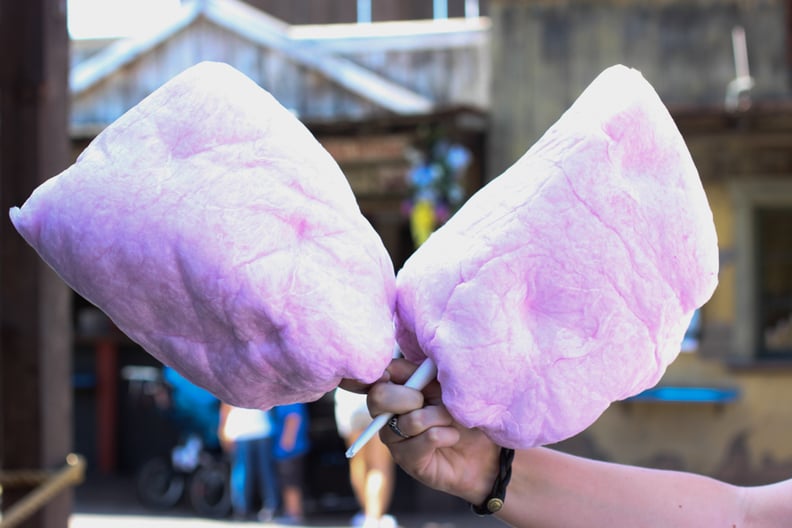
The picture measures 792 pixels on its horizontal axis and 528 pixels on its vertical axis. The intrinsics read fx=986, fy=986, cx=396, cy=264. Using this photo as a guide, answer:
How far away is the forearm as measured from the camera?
62.6 inches

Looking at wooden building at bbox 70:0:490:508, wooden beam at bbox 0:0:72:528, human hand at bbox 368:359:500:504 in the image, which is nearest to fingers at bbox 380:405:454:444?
human hand at bbox 368:359:500:504

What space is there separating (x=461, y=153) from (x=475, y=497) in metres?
6.06

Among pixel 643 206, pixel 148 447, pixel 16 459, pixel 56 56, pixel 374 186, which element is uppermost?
pixel 56 56

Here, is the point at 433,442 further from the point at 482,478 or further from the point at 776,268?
the point at 776,268

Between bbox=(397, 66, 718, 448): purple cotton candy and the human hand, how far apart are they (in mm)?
45

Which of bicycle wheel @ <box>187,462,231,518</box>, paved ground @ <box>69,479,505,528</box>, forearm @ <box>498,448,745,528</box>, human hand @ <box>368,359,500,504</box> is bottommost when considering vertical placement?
paved ground @ <box>69,479,505,528</box>

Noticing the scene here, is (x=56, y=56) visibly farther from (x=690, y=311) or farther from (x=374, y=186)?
(x=374, y=186)

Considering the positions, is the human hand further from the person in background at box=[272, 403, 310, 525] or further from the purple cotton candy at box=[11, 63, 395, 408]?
the person in background at box=[272, 403, 310, 525]

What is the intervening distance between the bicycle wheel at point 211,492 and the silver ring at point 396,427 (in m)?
6.89

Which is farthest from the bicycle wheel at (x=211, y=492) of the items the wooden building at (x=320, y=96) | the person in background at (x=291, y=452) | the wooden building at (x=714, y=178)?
the wooden building at (x=714, y=178)

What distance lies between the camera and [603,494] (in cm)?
162

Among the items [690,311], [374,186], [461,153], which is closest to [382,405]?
[690,311]

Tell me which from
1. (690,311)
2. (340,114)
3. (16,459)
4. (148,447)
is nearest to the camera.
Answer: (690,311)

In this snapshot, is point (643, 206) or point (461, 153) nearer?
point (643, 206)
